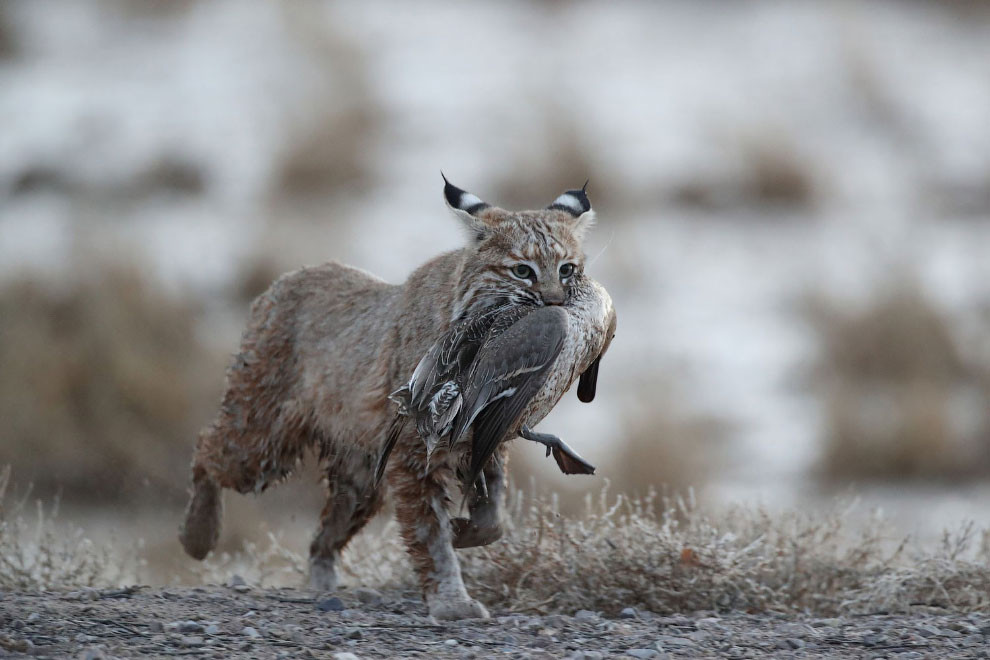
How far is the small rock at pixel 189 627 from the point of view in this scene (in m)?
5.22

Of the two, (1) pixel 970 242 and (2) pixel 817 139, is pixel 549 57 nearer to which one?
(2) pixel 817 139

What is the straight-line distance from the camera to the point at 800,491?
10.5 metres

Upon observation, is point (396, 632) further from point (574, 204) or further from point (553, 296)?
point (574, 204)

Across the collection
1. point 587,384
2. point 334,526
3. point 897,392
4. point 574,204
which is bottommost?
point 334,526

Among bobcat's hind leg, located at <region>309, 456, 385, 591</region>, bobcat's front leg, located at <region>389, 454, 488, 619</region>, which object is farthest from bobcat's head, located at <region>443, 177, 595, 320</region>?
bobcat's hind leg, located at <region>309, 456, 385, 591</region>

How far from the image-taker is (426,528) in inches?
227

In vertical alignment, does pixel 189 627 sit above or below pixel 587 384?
below

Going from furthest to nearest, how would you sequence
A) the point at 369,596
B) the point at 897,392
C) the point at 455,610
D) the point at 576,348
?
the point at 897,392
the point at 369,596
the point at 455,610
the point at 576,348

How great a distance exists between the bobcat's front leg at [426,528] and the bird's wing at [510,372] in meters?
0.69

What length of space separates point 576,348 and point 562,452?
500 mm

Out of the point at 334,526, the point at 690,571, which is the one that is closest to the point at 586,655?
the point at 690,571

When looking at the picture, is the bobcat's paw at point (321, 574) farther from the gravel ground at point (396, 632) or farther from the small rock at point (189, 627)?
the small rock at point (189, 627)

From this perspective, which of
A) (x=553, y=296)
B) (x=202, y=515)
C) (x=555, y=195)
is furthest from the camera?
(x=555, y=195)

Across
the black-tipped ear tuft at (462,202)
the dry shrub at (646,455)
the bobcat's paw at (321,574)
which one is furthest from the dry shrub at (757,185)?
the black-tipped ear tuft at (462,202)
